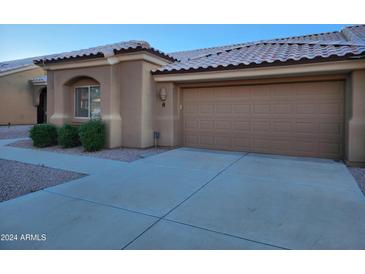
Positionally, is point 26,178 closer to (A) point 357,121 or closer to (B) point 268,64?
(B) point 268,64

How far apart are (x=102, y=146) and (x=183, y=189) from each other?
5383mm

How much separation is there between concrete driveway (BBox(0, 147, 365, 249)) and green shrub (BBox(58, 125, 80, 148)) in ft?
11.6

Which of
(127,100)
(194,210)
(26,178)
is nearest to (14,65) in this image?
(127,100)

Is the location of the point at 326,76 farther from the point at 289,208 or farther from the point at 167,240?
the point at 167,240

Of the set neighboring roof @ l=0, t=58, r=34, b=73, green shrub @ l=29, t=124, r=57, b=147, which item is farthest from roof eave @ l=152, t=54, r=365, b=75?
neighboring roof @ l=0, t=58, r=34, b=73

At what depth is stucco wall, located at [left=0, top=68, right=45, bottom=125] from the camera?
1817cm

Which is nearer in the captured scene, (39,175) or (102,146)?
(39,175)

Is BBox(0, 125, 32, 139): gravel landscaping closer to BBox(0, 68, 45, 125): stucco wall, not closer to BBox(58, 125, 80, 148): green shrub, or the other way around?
BBox(0, 68, 45, 125): stucco wall

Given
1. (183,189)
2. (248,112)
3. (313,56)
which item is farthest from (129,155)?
(313,56)

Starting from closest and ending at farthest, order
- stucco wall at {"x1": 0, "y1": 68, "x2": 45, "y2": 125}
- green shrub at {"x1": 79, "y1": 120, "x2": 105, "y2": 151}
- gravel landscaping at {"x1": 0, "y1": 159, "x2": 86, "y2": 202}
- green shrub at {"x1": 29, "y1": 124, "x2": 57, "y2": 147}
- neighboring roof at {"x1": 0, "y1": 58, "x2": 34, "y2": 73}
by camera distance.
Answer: gravel landscaping at {"x1": 0, "y1": 159, "x2": 86, "y2": 202}
green shrub at {"x1": 79, "y1": 120, "x2": 105, "y2": 151}
green shrub at {"x1": 29, "y1": 124, "x2": 57, "y2": 147}
stucco wall at {"x1": 0, "y1": 68, "x2": 45, "y2": 125}
neighboring roof at {"x1": 0, "y1": 58, "x2": 34, "y2": 73}

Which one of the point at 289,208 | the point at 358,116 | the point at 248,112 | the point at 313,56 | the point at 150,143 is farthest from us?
the point at 150,143

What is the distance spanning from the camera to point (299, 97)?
809 cm

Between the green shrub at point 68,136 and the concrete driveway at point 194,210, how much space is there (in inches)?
139

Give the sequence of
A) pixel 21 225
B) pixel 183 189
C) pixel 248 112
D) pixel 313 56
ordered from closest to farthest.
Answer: pixel 21 225 → pixel 183 189 → pixel 313 56 → pixel 248 112
